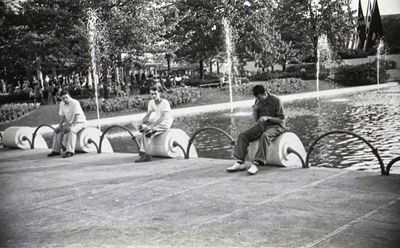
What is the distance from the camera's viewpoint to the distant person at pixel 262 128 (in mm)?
7055

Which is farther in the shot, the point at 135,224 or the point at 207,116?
the point at 207,116

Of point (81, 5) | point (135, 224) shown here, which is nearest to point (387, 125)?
point (135, 224)

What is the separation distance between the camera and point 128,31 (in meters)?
25.8

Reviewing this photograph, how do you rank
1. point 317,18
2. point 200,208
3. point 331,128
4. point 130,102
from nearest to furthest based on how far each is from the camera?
1. point 200,208
2. point 331,128
3. point 130,102
4. point 317,18

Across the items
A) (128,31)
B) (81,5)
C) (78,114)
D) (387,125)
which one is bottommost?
(387,125)

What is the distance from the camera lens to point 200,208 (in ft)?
17.5

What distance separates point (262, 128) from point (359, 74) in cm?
2985

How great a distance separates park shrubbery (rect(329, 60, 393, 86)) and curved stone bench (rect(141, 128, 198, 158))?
1096 inches

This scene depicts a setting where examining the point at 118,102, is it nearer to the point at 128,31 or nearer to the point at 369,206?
the point at 128,31

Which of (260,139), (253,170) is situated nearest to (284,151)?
(260,139)

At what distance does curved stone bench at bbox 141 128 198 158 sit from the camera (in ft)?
29.2

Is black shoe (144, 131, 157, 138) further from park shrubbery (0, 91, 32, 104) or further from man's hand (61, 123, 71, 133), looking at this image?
park shrubbery (0, 91, 32, 104)

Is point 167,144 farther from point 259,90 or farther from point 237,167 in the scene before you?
point 259,90

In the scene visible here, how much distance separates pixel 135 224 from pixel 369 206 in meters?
2.44
